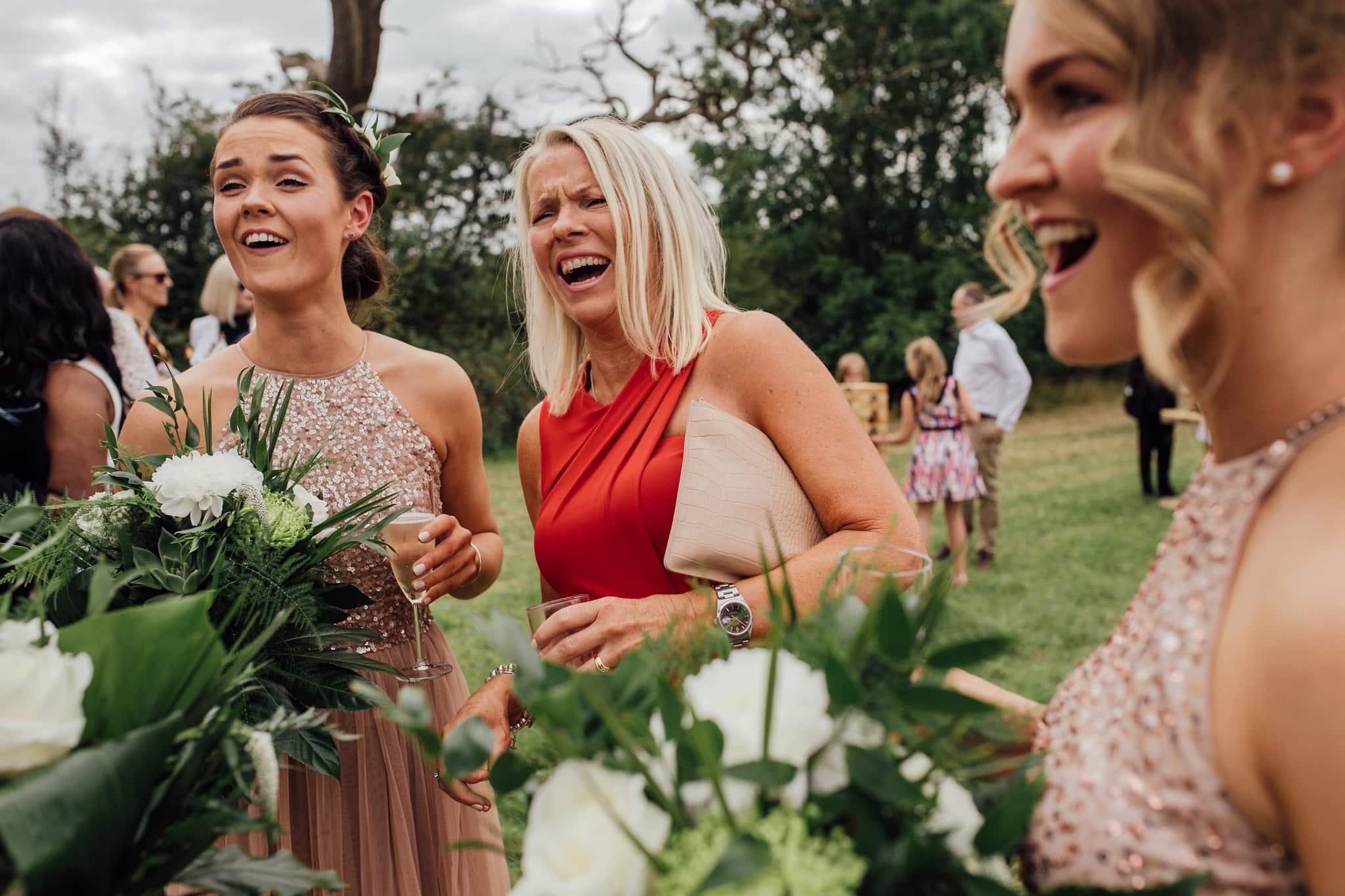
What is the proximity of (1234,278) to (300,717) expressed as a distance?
3.87ft

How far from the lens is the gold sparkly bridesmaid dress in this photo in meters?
2.62

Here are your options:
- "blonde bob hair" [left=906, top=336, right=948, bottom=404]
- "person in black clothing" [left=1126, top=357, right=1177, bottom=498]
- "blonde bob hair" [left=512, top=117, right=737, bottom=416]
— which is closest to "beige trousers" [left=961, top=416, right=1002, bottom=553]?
"blonde bob hair" [left=906, top=336, right=948, bottom=404]

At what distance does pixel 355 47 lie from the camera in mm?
11195

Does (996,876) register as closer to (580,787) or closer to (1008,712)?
(1008,712)

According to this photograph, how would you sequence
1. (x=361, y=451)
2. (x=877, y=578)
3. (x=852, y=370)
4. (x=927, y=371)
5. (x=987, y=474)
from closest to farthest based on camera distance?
(x=877, y=578)
(x=361, y=451)
(x=927, y=371)
(x=987, y=474)
(x=852, y=370)

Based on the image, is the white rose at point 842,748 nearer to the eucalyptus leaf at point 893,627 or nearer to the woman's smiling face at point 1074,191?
the eucalyptus leaf at point 893,627

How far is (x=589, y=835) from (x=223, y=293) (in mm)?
6941

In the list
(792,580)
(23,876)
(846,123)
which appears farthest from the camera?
(846,123)

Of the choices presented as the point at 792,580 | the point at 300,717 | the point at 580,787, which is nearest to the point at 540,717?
the point at 580,787

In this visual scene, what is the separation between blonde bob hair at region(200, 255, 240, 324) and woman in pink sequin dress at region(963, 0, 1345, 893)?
6726 millimetres

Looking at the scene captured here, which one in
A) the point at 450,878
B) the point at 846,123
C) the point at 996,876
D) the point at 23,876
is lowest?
the point at 450,878

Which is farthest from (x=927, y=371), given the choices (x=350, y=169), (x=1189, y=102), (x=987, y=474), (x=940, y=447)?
(x=1189, y=102)

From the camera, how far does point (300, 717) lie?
4.26 ft

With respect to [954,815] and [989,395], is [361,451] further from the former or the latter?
[989,395]
